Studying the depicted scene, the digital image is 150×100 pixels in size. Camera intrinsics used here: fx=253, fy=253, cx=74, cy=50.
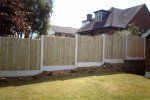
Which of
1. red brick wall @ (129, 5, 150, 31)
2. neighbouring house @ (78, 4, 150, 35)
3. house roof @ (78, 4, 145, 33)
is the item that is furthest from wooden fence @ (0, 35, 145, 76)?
red brick wall @ (129, 5, 150, 31)

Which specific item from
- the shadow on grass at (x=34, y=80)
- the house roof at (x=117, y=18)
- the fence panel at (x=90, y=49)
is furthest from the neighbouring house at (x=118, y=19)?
the shadow on grass at (x=34, y=80)

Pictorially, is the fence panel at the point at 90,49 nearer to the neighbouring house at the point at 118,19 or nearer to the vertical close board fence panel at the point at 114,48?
the vertical close board fence panel at the point at 114,48

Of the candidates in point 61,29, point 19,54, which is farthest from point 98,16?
point 19,54

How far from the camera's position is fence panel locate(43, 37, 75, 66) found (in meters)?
15.4

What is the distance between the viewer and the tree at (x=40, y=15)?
33.5 meters

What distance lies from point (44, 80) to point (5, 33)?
478 centimetres

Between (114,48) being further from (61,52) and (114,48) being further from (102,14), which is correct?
(102,14)

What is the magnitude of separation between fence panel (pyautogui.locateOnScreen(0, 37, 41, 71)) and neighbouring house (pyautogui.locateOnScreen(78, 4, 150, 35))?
79.3 ft

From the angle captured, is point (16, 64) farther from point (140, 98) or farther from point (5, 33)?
point (140, 98)

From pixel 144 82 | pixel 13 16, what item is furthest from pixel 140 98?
pixel 13 16

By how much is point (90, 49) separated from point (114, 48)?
2347mm

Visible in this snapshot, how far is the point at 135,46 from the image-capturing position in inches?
803

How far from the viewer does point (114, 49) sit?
18.9m

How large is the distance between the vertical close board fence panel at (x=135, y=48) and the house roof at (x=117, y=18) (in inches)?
674
